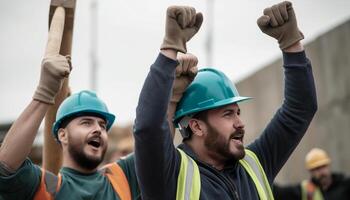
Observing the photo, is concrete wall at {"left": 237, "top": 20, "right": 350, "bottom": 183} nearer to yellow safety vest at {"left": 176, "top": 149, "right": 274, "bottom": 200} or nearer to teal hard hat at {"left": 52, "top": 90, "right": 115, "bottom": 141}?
teal hard hat at {"left": 52, "top": 90, "right": 115, "bottom": 141}

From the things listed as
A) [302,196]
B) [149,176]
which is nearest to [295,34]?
[149,176]

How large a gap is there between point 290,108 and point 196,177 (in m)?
0.77

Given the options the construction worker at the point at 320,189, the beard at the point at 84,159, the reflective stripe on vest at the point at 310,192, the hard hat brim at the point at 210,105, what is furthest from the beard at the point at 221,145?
the reflective stripe on vest at the point at 310,192

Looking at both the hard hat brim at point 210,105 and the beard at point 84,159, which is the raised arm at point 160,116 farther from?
the beard at point 84,159

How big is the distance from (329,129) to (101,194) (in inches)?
286

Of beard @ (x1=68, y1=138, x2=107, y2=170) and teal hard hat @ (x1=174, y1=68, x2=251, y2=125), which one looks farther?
beard @ (x1=68, y1=138, x2=107, y2=170)

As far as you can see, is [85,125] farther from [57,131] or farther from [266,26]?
[266,26]

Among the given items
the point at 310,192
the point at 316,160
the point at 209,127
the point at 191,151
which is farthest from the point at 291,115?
the point at 316,160

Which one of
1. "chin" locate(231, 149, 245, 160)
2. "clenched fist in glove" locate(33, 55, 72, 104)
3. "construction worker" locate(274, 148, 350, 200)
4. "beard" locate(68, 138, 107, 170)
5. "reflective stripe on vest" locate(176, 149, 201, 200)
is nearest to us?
"reflective stripe on vest" locate(176, 149, 201, 200)

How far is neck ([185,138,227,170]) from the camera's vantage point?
12.8 ft

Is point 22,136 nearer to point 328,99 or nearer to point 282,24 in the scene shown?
point 282,24

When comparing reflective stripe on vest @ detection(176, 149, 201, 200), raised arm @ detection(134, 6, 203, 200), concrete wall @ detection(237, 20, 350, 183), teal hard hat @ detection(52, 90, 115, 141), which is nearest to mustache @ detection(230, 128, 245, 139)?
reflective stripe on vest @ detection(176, 149, 201, 200)

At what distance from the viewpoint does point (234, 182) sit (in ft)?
12.6

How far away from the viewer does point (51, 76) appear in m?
3.94
